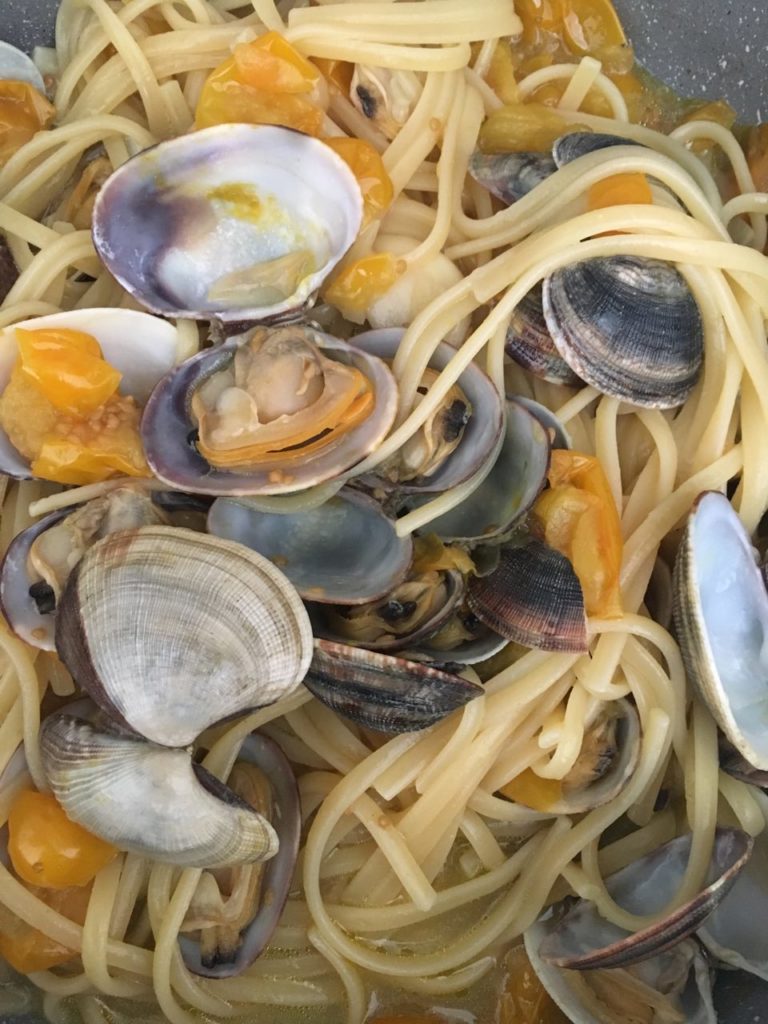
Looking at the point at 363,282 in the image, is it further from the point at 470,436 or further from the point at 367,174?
the point at 470,436

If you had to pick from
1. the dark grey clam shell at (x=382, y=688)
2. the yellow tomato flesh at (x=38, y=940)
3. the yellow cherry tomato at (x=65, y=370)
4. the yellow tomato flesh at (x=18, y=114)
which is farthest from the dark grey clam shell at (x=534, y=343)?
the yellow tomato flesh at (x=38, y=940)

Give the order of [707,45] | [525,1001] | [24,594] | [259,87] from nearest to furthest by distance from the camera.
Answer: [24,594] < [259,87] < [525,1001] < [707,45]

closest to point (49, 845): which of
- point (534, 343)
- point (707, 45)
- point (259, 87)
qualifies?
point (534, 343)

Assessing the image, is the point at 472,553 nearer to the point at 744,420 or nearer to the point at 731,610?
the point at 731,610

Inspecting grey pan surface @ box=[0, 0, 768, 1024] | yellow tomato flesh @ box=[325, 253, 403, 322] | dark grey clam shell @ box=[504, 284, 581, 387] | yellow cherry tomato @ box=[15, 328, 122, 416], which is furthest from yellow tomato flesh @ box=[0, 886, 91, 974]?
grey pan surface @ box=[0, 0, 768, 1024]

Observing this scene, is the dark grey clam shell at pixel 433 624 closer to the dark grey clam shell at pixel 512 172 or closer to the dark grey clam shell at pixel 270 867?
the dark grey clam shell at pixel 270 867

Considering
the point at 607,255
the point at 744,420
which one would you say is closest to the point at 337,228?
the point at 607,255

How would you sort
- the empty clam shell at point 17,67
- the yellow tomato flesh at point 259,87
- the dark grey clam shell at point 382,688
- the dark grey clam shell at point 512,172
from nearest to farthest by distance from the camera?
the dark grey clam shell at point 382,688 → the yellow tomato flesh at point 259,87 → the dark grey clam shell at point 512,172 → the empty clam shell at point 17,67
